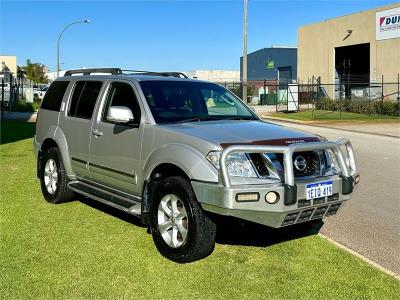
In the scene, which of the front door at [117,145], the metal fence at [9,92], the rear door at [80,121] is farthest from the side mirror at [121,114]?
the metal fence at [9,92]

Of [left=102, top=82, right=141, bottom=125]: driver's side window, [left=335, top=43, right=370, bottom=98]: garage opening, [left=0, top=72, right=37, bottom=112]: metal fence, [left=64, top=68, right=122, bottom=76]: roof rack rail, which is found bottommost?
[left=102, top=82, right=141, bottom=125]: driver's side window

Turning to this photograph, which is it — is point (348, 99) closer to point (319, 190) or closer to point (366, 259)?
point (366, 259)

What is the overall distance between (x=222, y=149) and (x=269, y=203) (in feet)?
2.03

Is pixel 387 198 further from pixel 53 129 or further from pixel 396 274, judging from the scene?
pixel 53 129

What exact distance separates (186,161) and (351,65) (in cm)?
4488

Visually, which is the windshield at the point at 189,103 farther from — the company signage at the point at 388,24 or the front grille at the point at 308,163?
the company signage at the point at 388,24

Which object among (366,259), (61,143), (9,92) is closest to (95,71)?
(61,143)

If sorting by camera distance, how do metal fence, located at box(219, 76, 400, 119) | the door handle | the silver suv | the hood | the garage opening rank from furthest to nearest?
the garage opening < metal fence, located at box(219, 76, 400, 119) < the door handle < the hood < the silver suv

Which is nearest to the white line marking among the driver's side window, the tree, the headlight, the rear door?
the headlight

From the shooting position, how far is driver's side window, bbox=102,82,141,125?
5727 mm

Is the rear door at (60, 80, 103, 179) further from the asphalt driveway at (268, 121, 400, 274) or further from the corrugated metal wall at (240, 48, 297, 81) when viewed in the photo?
the corrugated metal wall at (240, 48, 297, 81)

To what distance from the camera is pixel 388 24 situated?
36.9 m

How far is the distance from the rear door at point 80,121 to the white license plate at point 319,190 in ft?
9.62

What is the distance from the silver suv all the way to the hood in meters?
0.01
